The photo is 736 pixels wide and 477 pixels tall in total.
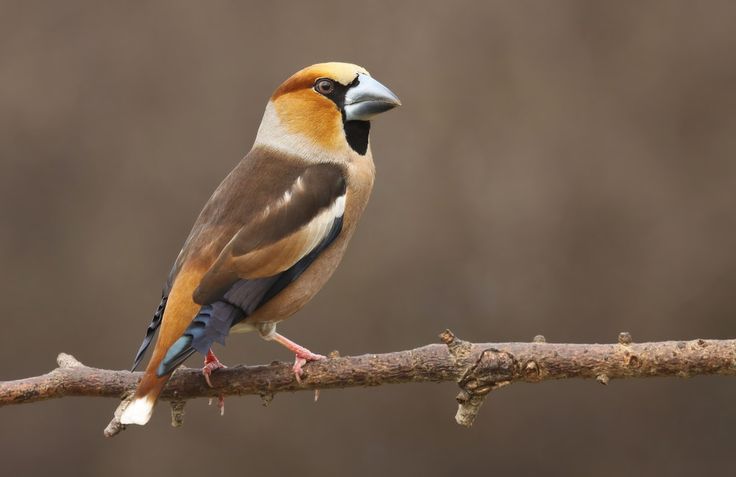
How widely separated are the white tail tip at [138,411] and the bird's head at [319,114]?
81 centimetres

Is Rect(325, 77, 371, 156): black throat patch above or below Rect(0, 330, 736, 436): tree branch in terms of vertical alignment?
above

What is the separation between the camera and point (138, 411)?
2400 mm

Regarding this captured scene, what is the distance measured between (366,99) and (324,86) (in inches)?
6.1

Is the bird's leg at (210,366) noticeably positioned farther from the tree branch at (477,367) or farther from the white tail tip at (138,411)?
the white tail tip at (138,411)

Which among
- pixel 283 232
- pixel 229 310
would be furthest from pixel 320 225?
pixel 229 310

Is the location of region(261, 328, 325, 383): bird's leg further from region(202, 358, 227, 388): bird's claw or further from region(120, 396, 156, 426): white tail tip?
region(120, 396, 156, 426): white tail tip

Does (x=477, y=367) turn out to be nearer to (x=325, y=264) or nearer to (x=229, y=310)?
(x=325, y=264)

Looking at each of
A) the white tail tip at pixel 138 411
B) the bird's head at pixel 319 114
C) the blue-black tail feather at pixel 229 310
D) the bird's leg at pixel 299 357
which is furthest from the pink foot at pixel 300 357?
the bird's head at pixel 319 114

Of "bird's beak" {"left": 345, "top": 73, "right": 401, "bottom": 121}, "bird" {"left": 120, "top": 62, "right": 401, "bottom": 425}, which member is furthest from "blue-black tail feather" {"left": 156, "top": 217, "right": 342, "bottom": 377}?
"bird's beak" {"left": 345, "top": 73, "right": 401, "bottom": 121}

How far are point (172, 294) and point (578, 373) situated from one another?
3.41ft

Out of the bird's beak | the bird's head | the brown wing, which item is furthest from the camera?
the bird's head

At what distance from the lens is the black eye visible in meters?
2.80

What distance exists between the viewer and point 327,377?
2.68 m

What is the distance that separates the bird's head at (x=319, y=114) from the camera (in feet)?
9.12
